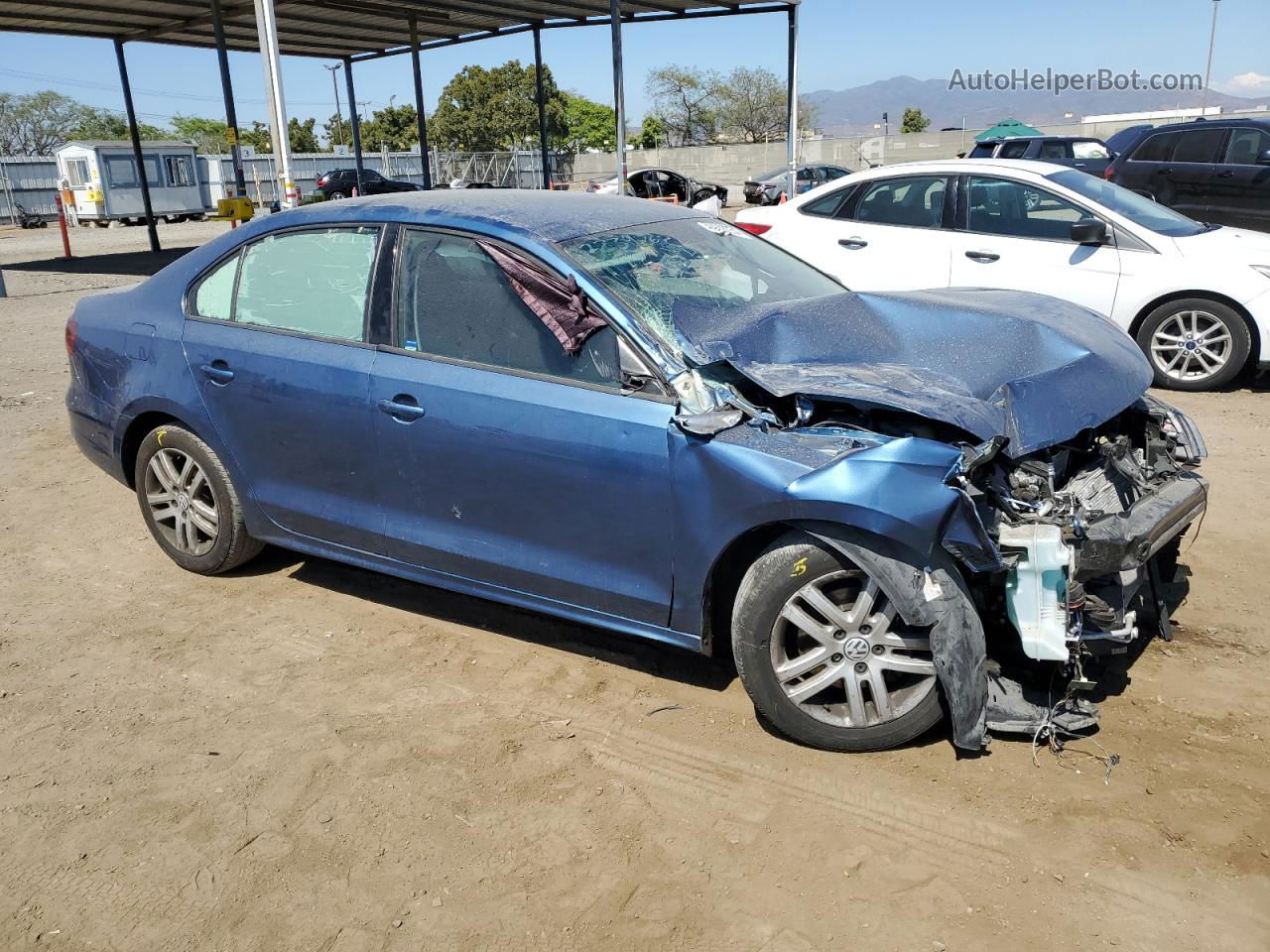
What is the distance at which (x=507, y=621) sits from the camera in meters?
4.27

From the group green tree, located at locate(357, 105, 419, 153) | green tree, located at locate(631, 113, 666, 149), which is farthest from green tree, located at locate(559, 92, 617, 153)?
green tree, located at locate(357, 105, 419, 153)

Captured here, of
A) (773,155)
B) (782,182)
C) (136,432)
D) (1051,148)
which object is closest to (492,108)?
(773,155)

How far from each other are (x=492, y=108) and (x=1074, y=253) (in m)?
61.0

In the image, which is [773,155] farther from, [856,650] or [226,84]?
[856,650]

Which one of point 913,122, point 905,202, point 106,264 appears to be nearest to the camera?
point 905,202

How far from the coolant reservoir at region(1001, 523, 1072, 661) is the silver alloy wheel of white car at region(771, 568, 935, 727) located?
0.29 meters

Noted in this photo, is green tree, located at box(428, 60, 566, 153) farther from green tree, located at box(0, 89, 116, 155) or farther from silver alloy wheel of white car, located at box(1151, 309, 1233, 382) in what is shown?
silver alloy wheel of white car, located at box(1151, 309, 1233, 382)

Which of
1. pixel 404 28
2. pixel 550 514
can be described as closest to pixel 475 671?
pixel 550 514

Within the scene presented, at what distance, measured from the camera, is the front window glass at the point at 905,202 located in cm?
802

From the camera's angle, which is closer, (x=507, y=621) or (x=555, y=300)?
(x=555, y=300)

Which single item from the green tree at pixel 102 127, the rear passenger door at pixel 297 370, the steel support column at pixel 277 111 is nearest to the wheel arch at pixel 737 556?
the rear passenger door at pixel 297 370

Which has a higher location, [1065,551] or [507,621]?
[1065,551]

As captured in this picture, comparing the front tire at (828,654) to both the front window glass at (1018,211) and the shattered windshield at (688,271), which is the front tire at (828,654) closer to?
the shattered windshield at (688,271)

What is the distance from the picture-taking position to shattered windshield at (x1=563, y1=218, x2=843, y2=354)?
3582 mm
